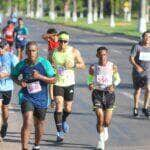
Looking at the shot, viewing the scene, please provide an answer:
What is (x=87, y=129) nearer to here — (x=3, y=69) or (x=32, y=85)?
(x=3, y=69)

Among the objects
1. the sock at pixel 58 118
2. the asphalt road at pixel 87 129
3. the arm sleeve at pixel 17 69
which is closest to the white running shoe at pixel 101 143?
the asphalt road at pixel 87 129

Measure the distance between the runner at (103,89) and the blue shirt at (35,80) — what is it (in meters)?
1.23

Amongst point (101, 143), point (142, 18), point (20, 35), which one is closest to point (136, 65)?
point (101, 143)

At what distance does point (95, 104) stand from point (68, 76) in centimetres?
97

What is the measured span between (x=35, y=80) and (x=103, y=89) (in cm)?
163

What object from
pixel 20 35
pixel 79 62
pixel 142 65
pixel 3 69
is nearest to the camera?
pixel 3 69

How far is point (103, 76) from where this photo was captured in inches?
461

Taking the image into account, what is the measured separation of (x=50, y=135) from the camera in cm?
1276

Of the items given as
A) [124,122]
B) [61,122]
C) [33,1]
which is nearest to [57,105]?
[61,122]

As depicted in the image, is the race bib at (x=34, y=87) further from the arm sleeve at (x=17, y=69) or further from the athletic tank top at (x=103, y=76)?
Result: the athletic tank top at (x=103, y=76)

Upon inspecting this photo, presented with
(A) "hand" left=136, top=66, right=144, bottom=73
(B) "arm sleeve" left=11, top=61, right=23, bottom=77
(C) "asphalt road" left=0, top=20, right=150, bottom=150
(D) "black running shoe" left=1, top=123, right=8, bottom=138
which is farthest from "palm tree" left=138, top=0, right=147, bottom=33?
(B) "arm sleeve" left=11, top=61, right=23, bottom=77

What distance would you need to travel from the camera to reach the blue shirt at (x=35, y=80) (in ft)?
34.2

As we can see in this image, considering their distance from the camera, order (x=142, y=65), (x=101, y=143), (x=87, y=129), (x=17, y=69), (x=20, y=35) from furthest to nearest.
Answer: (x=20, y=35)
(x=142, y=65)
(x=87, y=129)
(x=101, y=143)
(x=17, y=69)

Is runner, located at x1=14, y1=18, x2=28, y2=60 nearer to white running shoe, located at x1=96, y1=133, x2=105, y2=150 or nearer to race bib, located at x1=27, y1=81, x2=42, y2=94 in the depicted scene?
white running shoe, located at x1=96, y1=133, x2=105, y2=150
